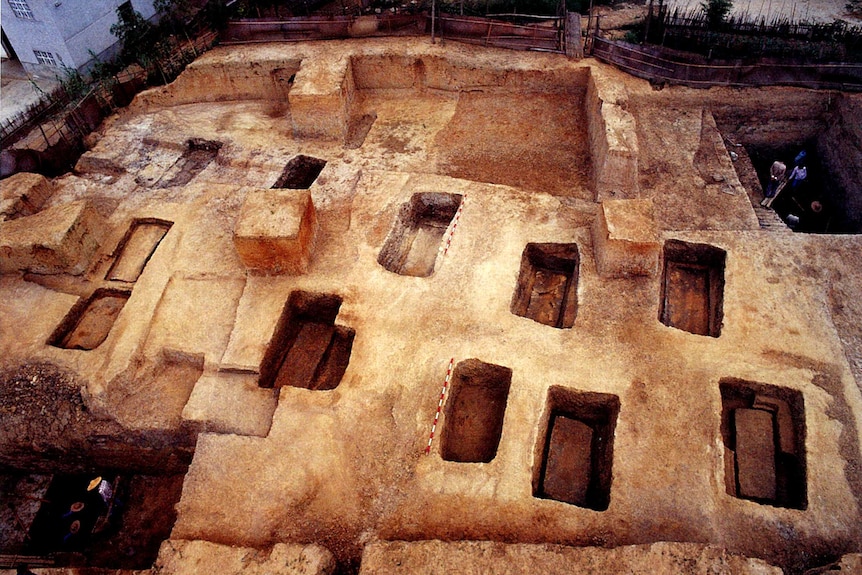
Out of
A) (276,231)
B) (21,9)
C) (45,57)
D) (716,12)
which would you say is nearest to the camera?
(276,231)

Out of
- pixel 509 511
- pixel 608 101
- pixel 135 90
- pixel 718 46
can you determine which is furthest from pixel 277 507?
pixel 718 46

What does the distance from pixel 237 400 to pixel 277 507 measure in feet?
4.26

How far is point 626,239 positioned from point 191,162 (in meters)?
6.53

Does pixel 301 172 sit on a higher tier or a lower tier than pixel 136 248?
higher

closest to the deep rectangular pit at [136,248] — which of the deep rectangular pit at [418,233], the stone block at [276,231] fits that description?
the stone block at [276,231]

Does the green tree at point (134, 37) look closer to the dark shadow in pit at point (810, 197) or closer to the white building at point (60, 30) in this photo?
the white building at point (60, 30)

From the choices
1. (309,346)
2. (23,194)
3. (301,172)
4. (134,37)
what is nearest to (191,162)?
(301,172)

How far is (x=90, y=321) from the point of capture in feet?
21.7

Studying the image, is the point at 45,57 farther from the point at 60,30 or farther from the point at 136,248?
the point at 136,248

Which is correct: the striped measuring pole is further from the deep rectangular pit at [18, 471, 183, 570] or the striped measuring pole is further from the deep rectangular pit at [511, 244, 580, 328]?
the deep rectangular pit at [18, 471, 183, 570]

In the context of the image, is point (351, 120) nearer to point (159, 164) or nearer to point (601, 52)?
point (159, 164)

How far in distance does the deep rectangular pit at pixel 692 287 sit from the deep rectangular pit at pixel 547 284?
42.3 inches

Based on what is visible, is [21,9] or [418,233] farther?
[21,9]

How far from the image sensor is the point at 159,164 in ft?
28.0
